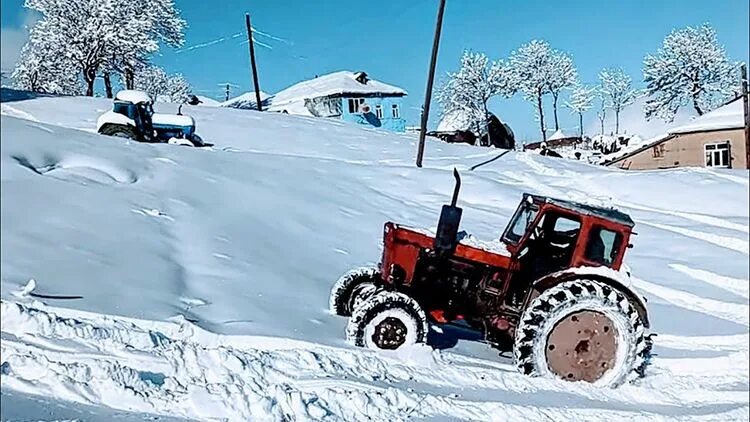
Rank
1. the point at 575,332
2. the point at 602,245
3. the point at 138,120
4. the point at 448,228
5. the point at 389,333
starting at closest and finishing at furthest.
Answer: the point at 138,120
the point at 448,228
the point at 602,245
the point at 575,332
the point at 389,333

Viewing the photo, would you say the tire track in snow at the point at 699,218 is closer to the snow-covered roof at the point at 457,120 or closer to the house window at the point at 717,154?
the house window at the point at 717,154

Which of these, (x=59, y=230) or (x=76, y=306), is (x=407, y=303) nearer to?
(x=76, y=306)

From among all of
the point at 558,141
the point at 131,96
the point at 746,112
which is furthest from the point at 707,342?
the point at 131,96

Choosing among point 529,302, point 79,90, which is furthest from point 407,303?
point 79,90

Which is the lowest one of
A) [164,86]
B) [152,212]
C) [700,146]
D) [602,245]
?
[602,245]

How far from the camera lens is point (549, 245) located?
119 inches

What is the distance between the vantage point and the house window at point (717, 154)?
1.84 m

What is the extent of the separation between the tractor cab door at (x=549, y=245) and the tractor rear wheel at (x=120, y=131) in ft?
6.20

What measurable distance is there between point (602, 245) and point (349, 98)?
1.41 metres

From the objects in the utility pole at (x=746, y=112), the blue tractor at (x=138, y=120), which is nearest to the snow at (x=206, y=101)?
the blue tractor at (x=138, y=120)

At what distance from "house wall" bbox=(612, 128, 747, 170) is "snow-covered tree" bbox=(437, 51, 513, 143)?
0.58 metres

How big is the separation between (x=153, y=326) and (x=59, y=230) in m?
0.97

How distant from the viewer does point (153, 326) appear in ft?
5.96

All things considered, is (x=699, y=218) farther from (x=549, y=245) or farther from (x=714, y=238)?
(x=549, y=245)
